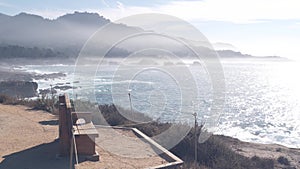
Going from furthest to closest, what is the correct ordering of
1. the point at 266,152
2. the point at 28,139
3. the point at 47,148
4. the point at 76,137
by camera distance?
the point at 266,152, the point at 28,139, the point at 47,148, the point at 76,137

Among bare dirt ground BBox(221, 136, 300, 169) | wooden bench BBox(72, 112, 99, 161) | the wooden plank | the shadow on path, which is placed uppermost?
the wooden plank

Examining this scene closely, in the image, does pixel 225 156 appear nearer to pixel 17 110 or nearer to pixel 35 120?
pixel 35 120

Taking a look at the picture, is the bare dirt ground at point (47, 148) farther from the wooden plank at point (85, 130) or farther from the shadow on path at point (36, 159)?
the wooden plank at point (85, 130)

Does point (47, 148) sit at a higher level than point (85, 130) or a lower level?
lower

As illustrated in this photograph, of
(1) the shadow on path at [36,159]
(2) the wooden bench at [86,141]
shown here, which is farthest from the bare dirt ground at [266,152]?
(1) the shadow on path at [36,159]

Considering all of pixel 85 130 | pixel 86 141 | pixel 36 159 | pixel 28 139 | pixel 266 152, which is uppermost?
pixel 85 130

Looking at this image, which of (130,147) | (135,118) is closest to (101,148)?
(130,147)

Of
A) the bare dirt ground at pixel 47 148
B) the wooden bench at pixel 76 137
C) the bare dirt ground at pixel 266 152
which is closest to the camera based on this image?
the bare dirt ground at pixel 47 148

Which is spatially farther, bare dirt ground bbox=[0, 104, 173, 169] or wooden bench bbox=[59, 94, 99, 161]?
wooden bench bbox=[59, 94, 99, 161]

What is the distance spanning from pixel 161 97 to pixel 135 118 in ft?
18.5

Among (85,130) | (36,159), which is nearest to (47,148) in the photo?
(36,159)

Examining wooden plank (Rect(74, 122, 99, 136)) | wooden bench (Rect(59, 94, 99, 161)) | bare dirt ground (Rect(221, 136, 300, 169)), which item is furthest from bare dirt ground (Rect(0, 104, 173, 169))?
bare dirt ground (Rect(221, 136, 300, 169))

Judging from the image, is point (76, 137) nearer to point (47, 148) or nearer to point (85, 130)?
point (85, 130)

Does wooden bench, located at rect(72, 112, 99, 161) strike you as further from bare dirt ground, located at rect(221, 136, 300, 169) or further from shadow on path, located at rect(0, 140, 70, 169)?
bare dirt ground, located at rect(221, 136, 300, 169)
